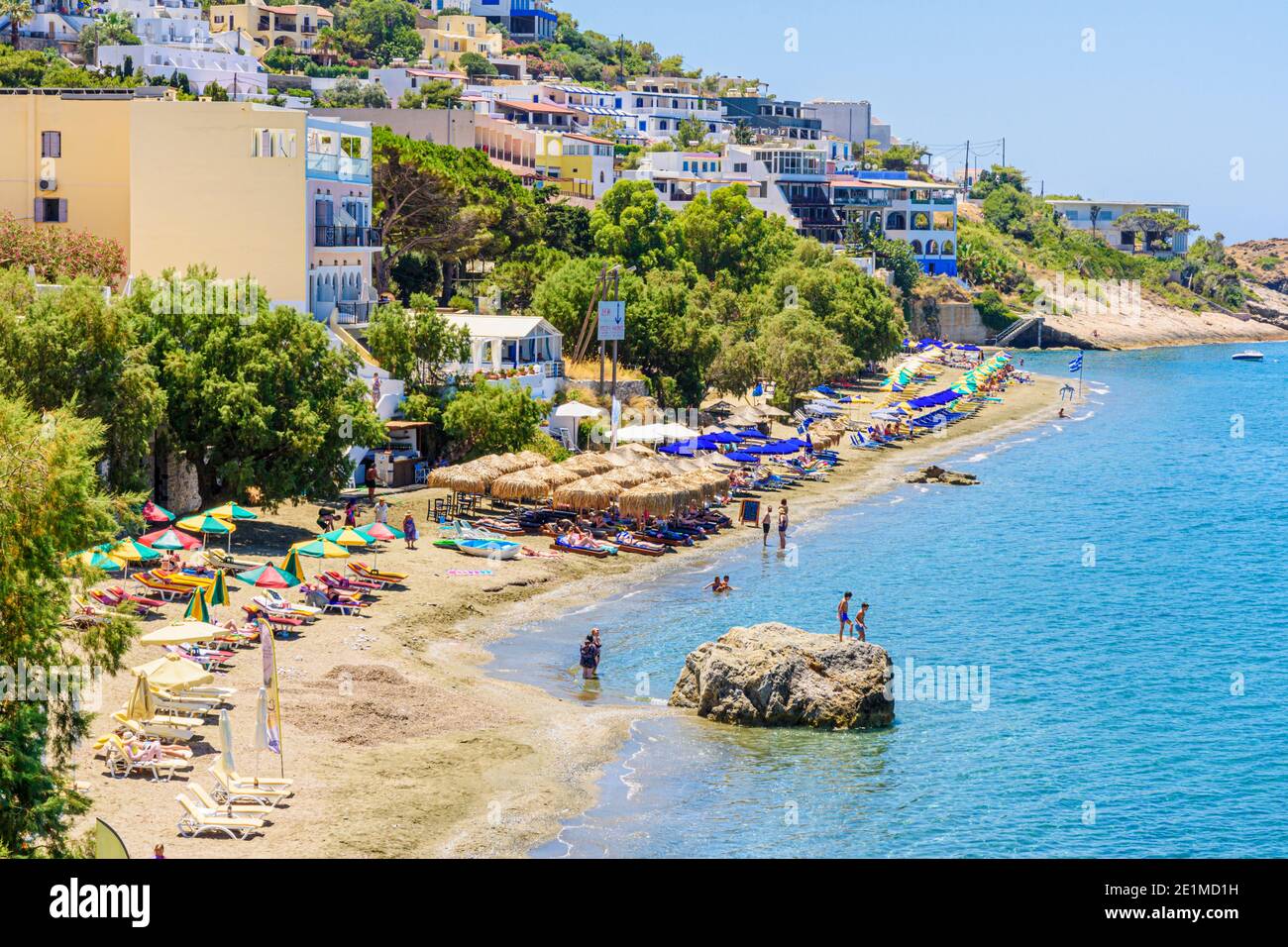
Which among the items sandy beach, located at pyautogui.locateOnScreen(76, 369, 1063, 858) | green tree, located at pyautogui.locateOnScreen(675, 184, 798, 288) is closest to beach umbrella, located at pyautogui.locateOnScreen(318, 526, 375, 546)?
sandy beach, located at pyautogui.locateOnScreen(76, 369, 1063, 858)

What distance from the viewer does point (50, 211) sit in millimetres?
60875

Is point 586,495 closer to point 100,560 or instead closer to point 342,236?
point 342,236

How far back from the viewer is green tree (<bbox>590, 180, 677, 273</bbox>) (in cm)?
10231

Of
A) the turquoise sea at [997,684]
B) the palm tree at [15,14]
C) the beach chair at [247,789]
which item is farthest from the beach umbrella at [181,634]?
the palm tree at [15,14]

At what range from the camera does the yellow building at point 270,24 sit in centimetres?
18562

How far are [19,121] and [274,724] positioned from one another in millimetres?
42234

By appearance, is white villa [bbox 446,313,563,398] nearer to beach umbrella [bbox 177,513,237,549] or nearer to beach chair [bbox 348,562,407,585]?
beach chair [bbox 348,562,407,585]

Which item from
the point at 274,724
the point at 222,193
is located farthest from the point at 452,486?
the point at 274,724

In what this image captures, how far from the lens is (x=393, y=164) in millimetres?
74750

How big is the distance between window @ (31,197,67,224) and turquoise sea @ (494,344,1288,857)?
95.2ft

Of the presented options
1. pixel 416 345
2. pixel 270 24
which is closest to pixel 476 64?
pixel 270 24

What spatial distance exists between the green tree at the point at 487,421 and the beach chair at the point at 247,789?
29.5 meters

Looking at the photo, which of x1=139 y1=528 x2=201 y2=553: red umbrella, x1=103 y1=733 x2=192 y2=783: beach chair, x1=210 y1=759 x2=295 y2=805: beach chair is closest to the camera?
x1=210 y1=759 x2=295 y2=805: beach chair
